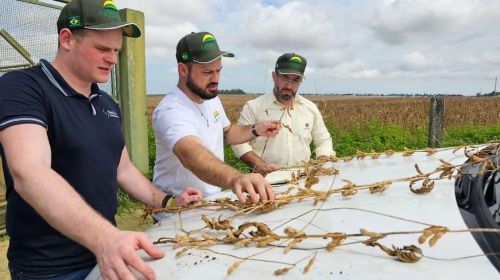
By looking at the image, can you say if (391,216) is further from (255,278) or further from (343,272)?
(255,278)

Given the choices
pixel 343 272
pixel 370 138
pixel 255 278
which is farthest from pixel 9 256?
pixel 370 138

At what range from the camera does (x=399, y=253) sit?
1.15 meters

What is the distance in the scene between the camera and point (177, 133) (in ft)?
8.74

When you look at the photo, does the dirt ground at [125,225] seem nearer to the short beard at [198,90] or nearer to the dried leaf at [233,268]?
the short beard at [198,90]

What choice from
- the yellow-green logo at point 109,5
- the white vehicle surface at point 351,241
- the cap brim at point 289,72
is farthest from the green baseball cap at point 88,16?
the cap brim at point 289,72

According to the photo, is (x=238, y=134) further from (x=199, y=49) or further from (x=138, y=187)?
(x=138, y=187)

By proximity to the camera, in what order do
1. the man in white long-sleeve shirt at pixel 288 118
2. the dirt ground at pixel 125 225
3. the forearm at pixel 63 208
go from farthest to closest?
the dirt ground at pixel 125 225 < the man in white long-sleeve shirt at pixel 288 118 < the forearm at pixel 63 208

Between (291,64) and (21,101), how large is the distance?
308cm

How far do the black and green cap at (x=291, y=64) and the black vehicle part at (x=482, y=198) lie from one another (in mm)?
2863

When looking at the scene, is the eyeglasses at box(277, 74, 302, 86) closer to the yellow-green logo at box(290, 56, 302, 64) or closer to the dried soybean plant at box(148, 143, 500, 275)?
the yellow-green logo at box(290, 56, 302, 64)

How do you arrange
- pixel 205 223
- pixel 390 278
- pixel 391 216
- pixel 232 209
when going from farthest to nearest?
pixel 232 209 → pixel 205 223 → pixel 391 216 → pixel 390 278

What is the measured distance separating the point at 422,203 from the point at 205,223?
0.74 metres

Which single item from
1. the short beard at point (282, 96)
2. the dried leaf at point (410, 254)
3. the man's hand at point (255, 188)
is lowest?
the dried leaf at point (410, 254)

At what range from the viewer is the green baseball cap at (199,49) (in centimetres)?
300
